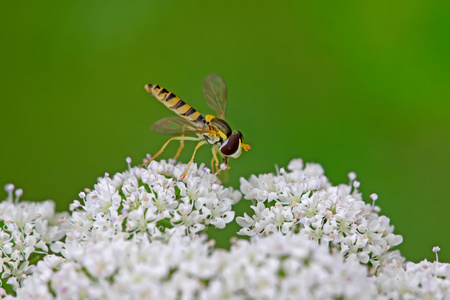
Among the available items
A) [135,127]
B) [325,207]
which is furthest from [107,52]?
[325,207]

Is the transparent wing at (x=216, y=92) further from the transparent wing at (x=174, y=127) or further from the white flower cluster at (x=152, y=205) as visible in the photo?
the white flower cluster at (x=152, y=205)

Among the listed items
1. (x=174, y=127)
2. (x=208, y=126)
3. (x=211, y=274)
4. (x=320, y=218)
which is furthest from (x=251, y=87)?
(x=211, y=274)

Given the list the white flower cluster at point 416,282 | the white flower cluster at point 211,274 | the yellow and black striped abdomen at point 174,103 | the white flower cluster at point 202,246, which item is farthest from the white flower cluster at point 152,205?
the white flower cluster at point 416,282

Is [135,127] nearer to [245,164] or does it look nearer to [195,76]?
[195,76]

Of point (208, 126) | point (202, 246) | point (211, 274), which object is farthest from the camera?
point (208, 126)

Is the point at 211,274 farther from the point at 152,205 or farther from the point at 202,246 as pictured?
the point at 152,205

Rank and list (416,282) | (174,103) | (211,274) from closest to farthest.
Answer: (211,274)
(416,282)
(174,103)
